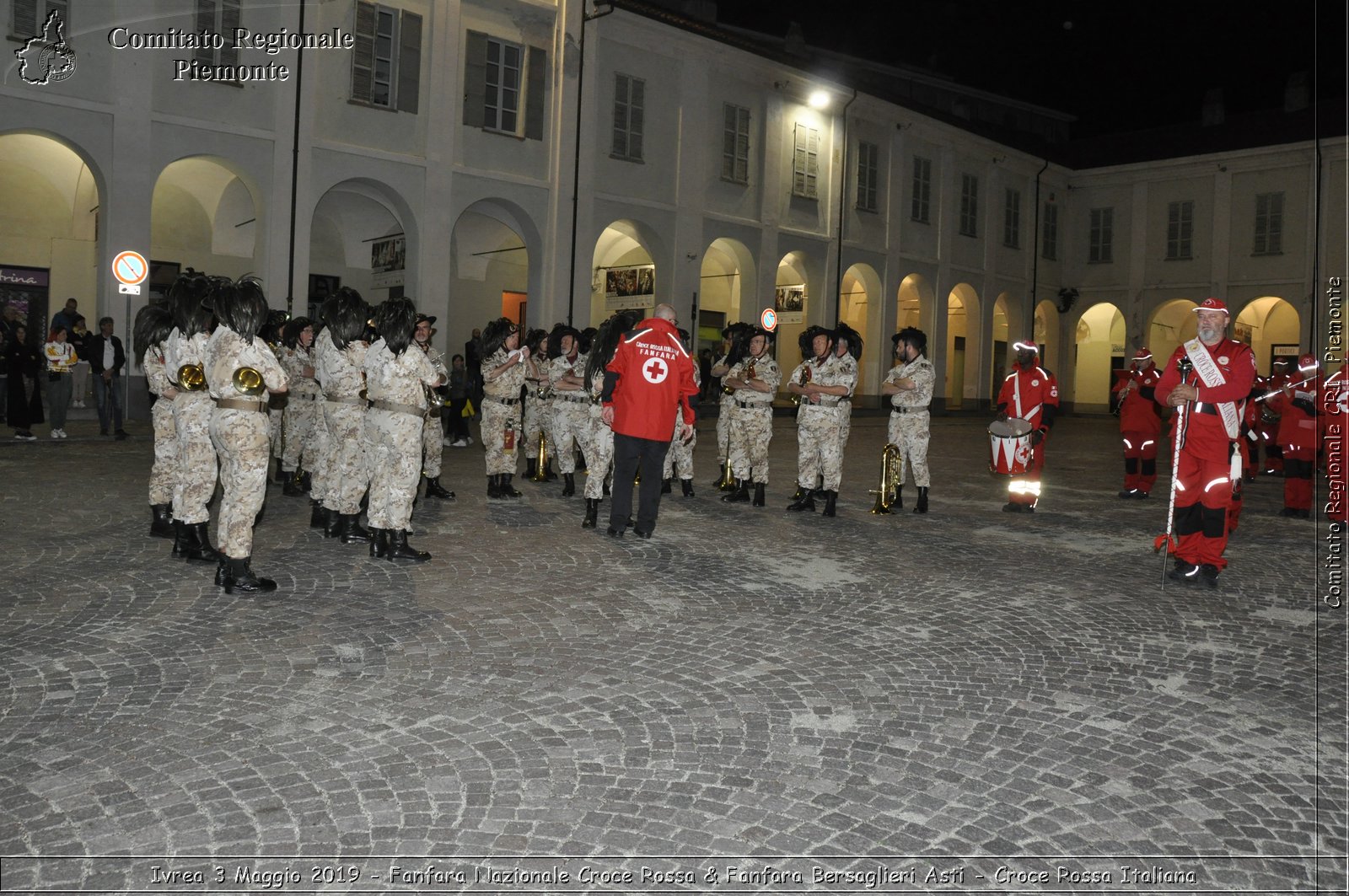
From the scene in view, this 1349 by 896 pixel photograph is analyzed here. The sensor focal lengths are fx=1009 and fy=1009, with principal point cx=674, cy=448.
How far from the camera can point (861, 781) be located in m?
3.82

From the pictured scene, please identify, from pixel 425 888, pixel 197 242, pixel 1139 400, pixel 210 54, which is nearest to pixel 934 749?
pixel 425 888

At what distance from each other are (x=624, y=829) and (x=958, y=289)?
3880 centimetres

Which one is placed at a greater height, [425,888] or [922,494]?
[922,494]

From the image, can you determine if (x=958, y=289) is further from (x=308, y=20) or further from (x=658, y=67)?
(x=308, y=20)

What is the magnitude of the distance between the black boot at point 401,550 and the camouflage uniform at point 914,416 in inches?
232

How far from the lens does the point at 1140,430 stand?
13.8 metres

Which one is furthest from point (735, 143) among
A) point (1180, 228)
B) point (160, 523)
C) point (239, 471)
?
point (239, 471)

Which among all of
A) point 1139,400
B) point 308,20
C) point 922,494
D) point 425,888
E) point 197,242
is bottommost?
point 425,888

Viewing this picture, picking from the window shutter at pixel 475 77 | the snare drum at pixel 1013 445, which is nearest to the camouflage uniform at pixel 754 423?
the snare drum at pixel 1013 445

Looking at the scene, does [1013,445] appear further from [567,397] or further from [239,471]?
[239,471]

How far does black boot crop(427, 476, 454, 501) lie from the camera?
37.7 feet

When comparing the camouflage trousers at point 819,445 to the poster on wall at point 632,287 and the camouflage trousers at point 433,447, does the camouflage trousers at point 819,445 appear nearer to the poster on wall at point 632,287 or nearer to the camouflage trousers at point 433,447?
the camouflage trousers at point 433,447

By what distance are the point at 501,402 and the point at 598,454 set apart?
1607 millimetres

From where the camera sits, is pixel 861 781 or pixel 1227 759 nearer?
pixel 861 781
